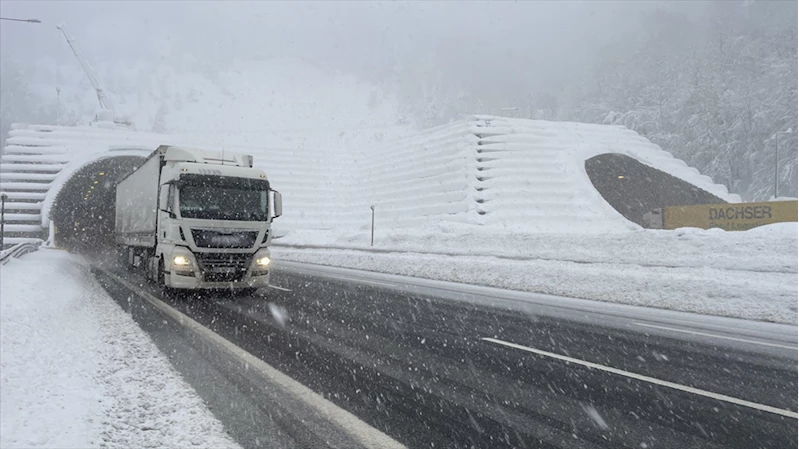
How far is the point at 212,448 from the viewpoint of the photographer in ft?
11.6

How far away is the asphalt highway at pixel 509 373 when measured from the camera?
12.9 feet

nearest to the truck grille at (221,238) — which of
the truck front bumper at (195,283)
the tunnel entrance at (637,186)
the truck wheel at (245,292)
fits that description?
the truck front bumper at (195,283)

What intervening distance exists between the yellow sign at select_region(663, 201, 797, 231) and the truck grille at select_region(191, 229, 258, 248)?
2944 cm

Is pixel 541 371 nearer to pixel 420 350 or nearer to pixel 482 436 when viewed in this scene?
pixel 420 350

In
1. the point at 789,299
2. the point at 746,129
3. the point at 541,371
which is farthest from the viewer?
the point at 746,129

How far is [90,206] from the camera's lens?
5653 cm

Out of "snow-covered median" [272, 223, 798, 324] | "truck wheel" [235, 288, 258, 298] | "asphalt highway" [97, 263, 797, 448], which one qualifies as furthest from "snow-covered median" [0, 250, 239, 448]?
"snow-covered median" [272, 223, 798, 324]

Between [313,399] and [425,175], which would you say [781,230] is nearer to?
[313,399]

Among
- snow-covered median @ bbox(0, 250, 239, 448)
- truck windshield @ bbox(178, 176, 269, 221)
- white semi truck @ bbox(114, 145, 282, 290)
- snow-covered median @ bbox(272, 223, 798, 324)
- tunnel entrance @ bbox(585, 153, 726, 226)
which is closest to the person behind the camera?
snow-covered median @ bbox(0, 250, 239, 448)

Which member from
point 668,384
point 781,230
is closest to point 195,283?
point 668,384

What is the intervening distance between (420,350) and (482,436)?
8.87 ft

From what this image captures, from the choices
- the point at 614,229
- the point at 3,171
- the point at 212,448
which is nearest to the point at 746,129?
the point at 614,229

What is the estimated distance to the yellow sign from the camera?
2748 cm

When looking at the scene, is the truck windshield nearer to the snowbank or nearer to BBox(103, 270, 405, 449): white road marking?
BBox(103, 270, 405, 449): white road marking
